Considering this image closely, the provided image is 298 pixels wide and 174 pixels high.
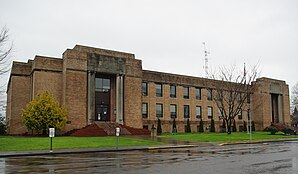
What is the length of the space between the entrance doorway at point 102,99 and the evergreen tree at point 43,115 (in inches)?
294

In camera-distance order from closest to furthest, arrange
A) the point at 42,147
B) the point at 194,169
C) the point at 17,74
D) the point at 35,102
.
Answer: the point at 194,169 → the point at 42,147 → the point at 35,102 → the point at 17,74

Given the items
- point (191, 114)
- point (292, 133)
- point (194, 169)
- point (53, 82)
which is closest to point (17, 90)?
point (53, 82)

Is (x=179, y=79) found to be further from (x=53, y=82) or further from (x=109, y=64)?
(x=53, y=82)

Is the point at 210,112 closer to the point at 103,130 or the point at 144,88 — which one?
the point at 144,88

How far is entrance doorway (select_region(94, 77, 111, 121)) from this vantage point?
47000 millimetres

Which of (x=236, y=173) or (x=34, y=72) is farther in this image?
(x=34, y=72)

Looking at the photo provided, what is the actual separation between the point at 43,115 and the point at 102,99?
10506mm

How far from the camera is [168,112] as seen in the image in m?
56.2

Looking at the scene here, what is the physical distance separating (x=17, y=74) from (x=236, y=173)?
41663mm

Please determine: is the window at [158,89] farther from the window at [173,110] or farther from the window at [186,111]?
the window at [186,111]

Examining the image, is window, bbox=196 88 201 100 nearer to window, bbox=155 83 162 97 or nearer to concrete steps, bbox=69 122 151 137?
window, bbox=155 83 162 97

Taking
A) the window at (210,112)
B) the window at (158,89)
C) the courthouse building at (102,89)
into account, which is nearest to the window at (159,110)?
the courthouse building at (102,89)

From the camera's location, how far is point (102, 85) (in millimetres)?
48062

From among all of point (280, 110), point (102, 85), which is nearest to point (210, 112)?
point (280, 110)
